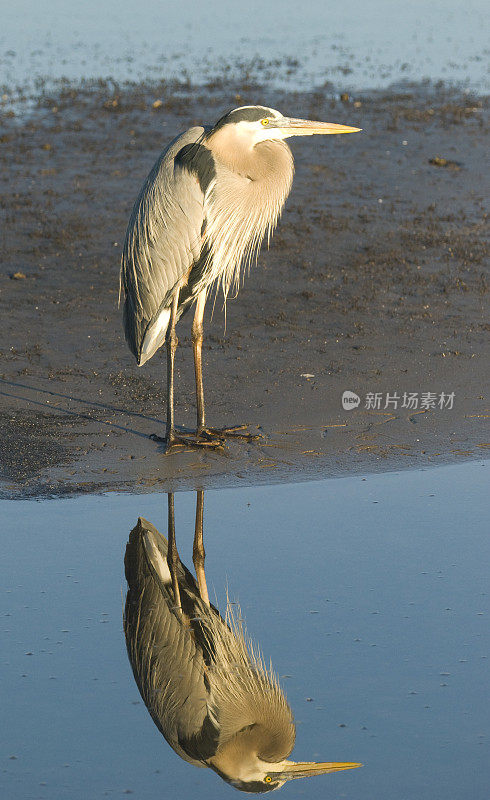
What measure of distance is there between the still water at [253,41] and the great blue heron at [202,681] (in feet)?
44.4

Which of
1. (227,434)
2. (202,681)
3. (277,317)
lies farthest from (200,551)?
(277,317)

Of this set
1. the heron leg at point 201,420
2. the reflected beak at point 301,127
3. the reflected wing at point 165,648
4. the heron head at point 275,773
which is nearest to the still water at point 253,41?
the reflected beak at point 301,127

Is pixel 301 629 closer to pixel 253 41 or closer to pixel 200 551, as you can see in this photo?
pixel 200 551

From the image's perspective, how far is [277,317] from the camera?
895 cm

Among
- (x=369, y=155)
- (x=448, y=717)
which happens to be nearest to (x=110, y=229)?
(x=369, y=155)

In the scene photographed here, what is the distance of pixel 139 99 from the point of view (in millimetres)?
16438

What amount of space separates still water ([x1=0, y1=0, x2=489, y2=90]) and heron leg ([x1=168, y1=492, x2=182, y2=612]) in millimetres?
12755

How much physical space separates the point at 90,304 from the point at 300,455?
131 inches

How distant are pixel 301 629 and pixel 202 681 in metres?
0.50

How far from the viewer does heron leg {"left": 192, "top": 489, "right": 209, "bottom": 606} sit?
5.16 meters

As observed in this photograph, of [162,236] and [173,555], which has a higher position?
Answer: [162,236]

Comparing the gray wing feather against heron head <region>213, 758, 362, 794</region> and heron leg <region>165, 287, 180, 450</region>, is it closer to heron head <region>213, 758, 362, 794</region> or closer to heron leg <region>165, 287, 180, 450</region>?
heron leg <region>165, 287, 180, 450</region>

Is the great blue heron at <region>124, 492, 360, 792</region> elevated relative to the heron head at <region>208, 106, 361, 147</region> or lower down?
lower down

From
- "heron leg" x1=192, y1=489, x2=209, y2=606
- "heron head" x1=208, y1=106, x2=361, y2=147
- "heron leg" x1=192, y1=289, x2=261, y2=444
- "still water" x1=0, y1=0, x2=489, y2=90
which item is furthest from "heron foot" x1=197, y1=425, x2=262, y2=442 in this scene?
"still water" x1=0, y1=0, x2=489, y2=90
